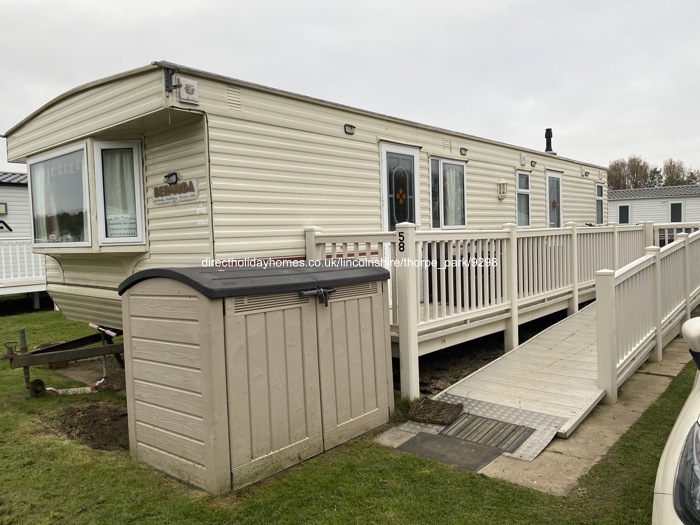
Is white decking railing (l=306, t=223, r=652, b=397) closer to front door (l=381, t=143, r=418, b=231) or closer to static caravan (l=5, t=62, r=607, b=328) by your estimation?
front door (l=381, t=143, r=418, b=231)

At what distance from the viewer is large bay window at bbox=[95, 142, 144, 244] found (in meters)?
4.79

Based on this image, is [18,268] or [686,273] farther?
[18,268]

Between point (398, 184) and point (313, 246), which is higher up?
point (398, 184)

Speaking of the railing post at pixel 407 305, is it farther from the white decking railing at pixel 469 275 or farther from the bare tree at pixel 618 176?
the bare tree at pixel 618 176

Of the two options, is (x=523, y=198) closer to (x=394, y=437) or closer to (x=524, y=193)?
(x=524, y=193)

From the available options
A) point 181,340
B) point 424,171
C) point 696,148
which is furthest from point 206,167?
point 696,148

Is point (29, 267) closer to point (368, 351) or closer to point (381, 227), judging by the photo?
point (381, 227)

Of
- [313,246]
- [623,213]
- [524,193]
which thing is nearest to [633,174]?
[623,213]

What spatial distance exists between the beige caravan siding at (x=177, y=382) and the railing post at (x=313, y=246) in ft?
6.68

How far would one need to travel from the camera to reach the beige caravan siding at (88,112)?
13.3 ft

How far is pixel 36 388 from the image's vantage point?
477 cm

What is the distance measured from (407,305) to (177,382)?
207 cm

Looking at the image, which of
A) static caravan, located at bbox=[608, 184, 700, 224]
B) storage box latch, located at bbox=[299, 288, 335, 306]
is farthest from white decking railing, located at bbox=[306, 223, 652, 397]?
static caravan, located at bbox=[608, 184, 700, 224]

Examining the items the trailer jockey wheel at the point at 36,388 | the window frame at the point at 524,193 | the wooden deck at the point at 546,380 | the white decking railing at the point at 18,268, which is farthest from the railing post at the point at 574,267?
the white decking railing at the point at 18,268
